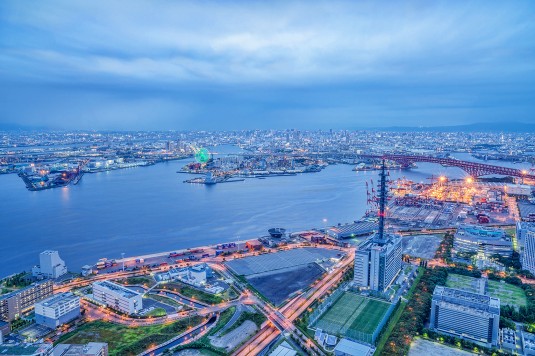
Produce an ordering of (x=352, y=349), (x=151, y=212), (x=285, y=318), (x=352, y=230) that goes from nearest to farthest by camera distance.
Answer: (x=352, y=349) < (x=285, y=318) < (x=352, y=230) < (x=151, y=212)

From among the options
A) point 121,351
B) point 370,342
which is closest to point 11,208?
point 121,351

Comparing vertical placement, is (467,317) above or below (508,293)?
above

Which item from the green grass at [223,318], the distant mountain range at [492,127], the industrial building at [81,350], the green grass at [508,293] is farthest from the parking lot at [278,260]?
the distant mountain range at [492,127]

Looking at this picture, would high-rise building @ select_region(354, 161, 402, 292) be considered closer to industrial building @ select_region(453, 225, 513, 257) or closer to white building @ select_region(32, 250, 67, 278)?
industrial building @ select_region(453, 225, 513, 257)

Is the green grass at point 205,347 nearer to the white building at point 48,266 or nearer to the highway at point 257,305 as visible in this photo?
the highway at point 257,305

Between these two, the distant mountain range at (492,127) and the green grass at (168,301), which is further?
the distant mountain range at (492,127)

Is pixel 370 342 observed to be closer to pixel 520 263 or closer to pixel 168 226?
pixel 520 263

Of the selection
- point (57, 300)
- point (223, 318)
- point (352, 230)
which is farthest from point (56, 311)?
point (352, 230)

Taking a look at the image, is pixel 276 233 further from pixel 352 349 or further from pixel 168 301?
pixel 352 349
